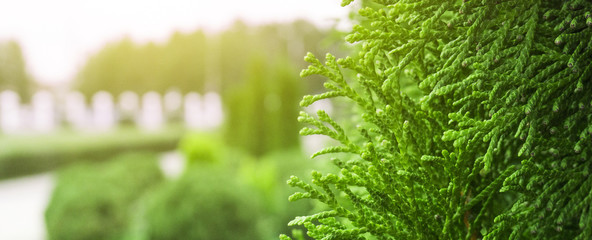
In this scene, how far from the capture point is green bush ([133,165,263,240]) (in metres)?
6.56

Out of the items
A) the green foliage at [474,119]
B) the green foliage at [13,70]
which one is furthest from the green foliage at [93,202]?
the green foliage at [13,70]

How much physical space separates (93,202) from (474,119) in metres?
8.28

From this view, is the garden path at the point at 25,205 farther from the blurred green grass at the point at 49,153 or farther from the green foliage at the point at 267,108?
the green foliage at the point at 267,108

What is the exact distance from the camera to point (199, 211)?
6.57 metres

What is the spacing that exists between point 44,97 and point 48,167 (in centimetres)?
3369

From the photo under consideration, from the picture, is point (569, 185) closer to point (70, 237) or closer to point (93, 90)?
point (70, 237)

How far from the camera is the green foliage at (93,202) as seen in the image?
8.15m

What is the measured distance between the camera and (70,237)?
26.5ft

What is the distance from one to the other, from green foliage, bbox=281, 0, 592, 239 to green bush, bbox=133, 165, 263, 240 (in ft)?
18.1

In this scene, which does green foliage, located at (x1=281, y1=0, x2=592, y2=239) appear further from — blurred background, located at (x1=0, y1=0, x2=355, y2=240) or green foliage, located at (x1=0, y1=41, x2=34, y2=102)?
green foliage, located at (x1=0, y1=41, x2=34, y2=102)

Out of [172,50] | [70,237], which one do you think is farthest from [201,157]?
[172,50]

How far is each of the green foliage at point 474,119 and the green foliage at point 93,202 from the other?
794 centimetres

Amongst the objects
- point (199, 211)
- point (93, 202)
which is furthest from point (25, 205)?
point (199, 211)

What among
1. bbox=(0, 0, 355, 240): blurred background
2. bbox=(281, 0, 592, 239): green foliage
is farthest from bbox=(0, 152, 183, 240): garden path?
bbox=(281, 0, 592, 239): green foliage
